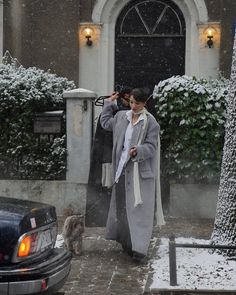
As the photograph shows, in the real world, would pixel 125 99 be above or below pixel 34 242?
above

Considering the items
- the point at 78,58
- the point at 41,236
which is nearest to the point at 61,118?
the point at 41,236

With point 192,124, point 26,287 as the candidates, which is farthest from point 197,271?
point 192,124

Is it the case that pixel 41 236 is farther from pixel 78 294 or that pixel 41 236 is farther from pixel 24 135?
pixel 24 135

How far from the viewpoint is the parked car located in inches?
163

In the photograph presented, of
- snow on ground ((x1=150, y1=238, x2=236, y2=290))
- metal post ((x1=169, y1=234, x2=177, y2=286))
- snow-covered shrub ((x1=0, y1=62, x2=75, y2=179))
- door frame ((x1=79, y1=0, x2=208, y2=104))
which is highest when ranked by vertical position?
door frame ((x1=79, y1=0, x2=208, y2=104))

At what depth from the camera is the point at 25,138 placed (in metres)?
10.1

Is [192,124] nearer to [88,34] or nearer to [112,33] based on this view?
[88,34]

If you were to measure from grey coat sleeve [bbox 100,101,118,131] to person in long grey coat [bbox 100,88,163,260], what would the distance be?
0.46ft

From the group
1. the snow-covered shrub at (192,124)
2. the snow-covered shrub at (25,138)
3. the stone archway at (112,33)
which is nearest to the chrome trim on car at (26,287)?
the snow-covered shrub at (192,124)

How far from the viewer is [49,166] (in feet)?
33.0

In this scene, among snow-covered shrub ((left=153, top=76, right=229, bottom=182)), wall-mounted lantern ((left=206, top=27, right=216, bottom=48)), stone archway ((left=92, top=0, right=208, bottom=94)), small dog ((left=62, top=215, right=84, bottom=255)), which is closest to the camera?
small dog ((left=62, top=215, right=84, bottom=255))

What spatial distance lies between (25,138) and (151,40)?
8.38 metres

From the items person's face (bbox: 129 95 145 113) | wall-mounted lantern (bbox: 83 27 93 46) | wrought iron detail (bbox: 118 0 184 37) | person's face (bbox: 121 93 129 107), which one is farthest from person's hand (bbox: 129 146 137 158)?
wrought iron detail (bbox: 118 0 184 37)

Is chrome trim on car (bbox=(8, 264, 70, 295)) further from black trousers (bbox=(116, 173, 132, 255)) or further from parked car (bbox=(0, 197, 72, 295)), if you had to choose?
black trousers (bbox=(116, 173, 132, 255))
